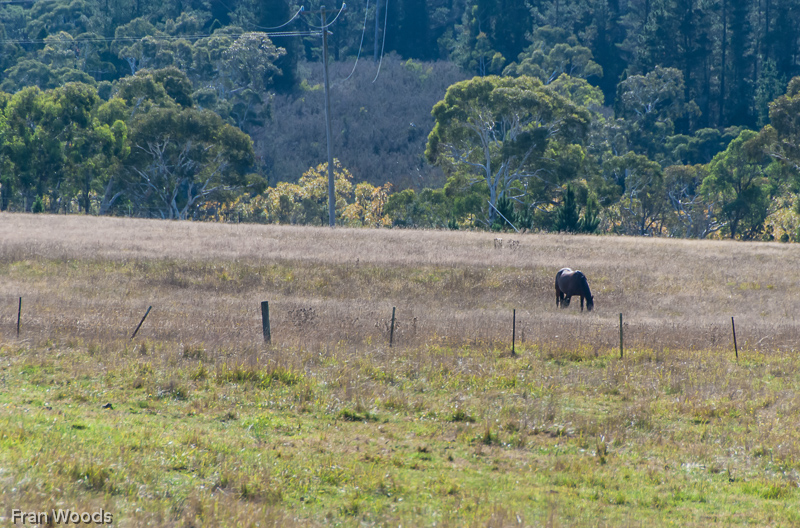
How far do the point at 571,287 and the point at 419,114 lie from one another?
257ft

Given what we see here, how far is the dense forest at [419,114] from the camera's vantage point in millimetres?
65000

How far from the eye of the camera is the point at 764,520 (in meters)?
8.72

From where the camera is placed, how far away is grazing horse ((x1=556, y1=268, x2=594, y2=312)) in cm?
2609

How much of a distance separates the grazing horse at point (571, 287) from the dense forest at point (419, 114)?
23.4 meters

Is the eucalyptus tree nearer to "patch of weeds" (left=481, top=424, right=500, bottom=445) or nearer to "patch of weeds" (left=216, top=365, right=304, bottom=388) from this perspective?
"patch of weeds" (left=216, top=365, right=304, bottom=388)

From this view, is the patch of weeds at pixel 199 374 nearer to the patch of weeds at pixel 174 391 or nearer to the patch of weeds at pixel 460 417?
the patch of weeds at pixel 174 391

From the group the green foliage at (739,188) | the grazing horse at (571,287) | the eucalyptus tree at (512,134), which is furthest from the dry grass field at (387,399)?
the green foliage at (739,188)

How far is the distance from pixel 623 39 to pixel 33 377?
362 ft

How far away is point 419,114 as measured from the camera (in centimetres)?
10175

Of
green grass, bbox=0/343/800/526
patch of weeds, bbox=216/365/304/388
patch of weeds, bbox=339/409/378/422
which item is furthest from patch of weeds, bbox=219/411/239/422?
patch of weeds, bbox=216/365/304/388

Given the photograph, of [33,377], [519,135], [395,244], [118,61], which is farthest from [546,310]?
[118,61]

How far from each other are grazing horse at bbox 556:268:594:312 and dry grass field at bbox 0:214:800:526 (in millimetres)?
532

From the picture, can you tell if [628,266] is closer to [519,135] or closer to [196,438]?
[196,438]

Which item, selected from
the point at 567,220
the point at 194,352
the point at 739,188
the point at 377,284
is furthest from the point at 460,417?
the point at 739,188
